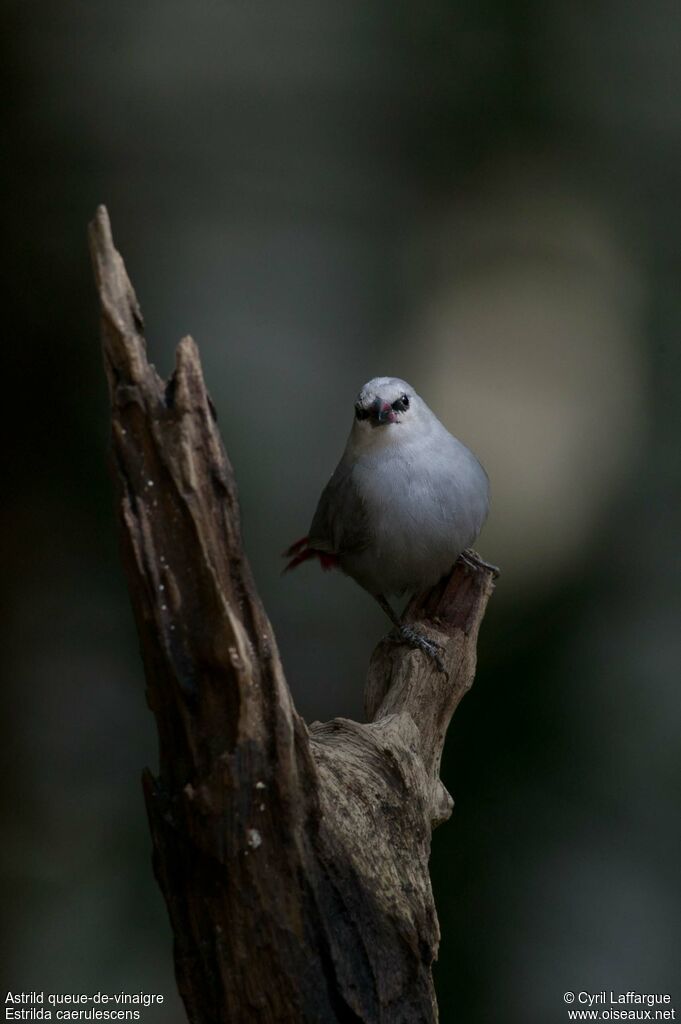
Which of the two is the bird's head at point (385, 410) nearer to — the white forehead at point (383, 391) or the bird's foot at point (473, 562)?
the white forehead at point (383, 391)

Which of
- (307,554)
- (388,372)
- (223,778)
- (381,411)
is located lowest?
(223,778)

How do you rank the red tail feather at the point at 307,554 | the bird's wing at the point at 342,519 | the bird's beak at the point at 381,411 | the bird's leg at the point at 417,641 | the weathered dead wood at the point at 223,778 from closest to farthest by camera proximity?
1. the weathered dead wood at the point at 223,778
2. the bird's leg at the point at 417,641
3. the bird's beak at the point at 381,411
4. the bird's wing at the point at 342,519
5. the red tail feather at the point at 307,554

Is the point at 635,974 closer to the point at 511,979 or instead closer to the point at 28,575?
the point at 511,979

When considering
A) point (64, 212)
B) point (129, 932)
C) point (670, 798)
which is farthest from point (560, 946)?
point (64, 212)

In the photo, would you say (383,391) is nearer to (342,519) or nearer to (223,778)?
(342,519)

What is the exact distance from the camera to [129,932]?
4.05m

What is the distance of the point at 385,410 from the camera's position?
2857 millimetres

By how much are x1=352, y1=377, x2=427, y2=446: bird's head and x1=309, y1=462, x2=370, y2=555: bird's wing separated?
0.45 feet

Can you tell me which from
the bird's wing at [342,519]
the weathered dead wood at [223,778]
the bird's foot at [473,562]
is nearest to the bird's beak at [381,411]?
the bird's wing at [342,519]

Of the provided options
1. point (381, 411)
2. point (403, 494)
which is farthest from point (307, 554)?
point (381, 411)

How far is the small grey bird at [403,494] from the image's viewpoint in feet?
9.45

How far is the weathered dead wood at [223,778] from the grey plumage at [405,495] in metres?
1.04

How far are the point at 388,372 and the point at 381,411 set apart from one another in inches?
62.4

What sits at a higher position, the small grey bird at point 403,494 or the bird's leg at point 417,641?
the small grey bird at point 403,494
